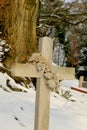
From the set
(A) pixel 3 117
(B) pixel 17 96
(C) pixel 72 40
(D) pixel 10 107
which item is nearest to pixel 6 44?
(B) pixel 17 96

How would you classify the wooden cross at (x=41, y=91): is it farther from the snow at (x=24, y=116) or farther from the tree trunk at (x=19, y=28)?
the tree trunk at (x=19, y=28)

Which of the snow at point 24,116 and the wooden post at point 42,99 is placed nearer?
the wooden post at point 42,99

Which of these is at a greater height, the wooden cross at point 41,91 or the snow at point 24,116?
the wooden cross at point 41,91

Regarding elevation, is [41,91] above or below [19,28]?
below

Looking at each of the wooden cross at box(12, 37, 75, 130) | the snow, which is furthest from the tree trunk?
the wooden cross at box(12, 37, 75, 130)

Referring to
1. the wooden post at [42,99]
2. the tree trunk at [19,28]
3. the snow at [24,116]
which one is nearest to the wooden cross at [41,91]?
the wooden post at [42,99]

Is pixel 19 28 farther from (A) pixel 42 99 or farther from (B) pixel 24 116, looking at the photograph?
(A) pixel 42 99

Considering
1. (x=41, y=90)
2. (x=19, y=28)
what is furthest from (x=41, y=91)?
(x=19, y=28)

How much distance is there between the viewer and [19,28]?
11.1 meters

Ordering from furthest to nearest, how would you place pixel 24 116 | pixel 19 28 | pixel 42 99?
pixel 19 28
pixel 24 116
pixel 42 99

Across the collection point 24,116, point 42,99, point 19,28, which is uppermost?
point 19,28

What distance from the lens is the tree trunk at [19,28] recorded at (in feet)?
35.8

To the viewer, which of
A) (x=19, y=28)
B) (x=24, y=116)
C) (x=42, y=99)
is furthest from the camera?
(x=19, y=28)

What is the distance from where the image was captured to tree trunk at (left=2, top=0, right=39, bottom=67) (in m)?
10.9
